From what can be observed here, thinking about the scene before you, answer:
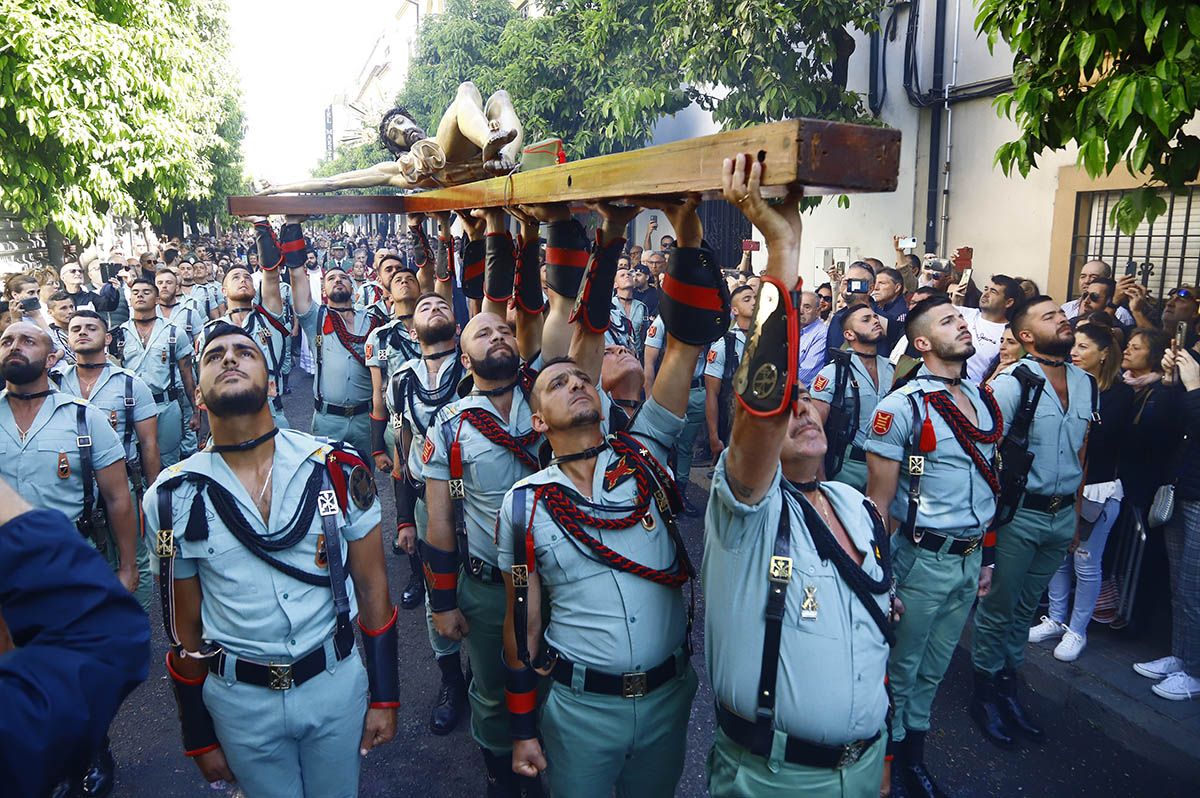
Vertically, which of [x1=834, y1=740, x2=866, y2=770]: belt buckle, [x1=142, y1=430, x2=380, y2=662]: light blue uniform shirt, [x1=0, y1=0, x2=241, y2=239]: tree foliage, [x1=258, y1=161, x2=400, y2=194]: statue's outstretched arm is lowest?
[x1=834, y1=740, x2=866, y2=770]: belt buckle

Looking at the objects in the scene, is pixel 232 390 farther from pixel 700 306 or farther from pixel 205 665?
pixel 700 306

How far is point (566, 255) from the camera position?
3.60m

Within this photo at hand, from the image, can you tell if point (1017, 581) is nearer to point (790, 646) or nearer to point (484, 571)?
point (790, 646)

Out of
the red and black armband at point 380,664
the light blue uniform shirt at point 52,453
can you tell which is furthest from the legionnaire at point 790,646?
the light blue uniform shirt at point 52,453

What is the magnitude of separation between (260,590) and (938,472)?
10.2 ft

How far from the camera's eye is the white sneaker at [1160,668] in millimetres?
4734

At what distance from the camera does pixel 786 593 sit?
2.47m

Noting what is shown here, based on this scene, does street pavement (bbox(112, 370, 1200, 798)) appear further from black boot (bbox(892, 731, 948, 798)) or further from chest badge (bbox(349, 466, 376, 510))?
chest badge (bbox(349, 466, 376, 510))

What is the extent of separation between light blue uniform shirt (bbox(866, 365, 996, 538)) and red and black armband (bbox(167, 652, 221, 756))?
314 centimetres

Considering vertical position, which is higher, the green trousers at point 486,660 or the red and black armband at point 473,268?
the red and black armband at point 473,268

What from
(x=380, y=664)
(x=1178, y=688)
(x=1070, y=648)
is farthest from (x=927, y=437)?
(x=380, y=664)

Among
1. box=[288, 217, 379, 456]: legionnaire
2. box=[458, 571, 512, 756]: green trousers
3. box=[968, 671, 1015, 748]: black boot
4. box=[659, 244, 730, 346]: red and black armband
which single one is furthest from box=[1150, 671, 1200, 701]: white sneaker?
box=[288, 217, 379, 456]: legionnaire

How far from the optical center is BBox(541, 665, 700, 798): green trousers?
2.86 m

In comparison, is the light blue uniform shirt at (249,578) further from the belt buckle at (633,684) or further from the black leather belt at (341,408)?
the black leather belt at (341,408)
